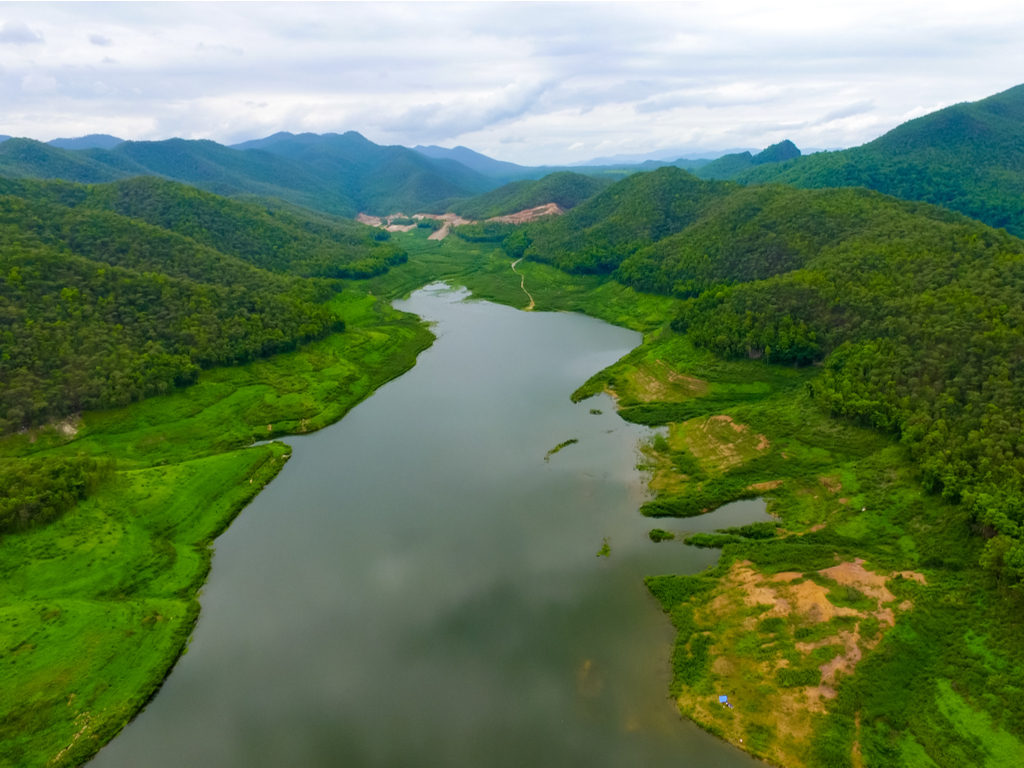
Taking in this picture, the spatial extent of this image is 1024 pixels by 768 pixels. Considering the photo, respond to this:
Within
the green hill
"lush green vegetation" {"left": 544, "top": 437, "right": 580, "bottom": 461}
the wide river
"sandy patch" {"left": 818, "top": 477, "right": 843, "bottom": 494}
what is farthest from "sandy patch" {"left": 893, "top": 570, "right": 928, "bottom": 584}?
the green hill

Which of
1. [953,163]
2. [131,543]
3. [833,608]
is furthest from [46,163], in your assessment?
[953,163]

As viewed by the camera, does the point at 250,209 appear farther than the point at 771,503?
Yes

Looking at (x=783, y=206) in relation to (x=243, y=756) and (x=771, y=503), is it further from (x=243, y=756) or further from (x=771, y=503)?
(x=243, y=756)

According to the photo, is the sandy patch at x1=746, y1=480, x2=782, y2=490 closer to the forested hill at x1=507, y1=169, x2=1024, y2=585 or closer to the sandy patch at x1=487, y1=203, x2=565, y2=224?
the forested hill at x1=507, y1=169, x2=1024, y2=585

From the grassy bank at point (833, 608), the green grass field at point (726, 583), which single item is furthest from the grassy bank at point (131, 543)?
the grassy bank at point (833, 608)

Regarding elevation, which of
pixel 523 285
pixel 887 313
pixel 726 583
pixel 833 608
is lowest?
pixel 726 583

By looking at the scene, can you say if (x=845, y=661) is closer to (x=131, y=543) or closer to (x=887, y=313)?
(x=887, y=313)

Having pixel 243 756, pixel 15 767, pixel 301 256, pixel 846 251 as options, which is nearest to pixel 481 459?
pixel 243 756

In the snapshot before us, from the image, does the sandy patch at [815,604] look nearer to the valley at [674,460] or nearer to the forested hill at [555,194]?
the valley at [674,460]
